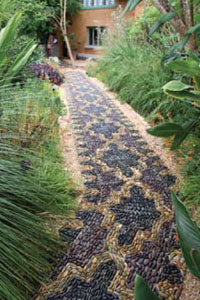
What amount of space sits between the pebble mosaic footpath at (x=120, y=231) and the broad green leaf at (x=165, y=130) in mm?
588

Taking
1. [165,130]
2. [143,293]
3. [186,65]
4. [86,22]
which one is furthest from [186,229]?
[86,22]

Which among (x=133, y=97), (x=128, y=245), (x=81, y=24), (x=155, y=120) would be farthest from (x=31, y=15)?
(x=128, y=245)

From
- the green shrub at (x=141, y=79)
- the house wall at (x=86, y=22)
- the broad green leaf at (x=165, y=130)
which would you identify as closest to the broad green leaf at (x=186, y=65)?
the broad green leaf at (x=165, y=130)

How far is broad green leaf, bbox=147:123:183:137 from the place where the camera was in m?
1.56

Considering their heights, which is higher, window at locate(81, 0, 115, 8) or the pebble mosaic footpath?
window at locate(81, 0, 115, 8)

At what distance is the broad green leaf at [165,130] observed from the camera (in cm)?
156

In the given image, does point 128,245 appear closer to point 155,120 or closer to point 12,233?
point 12,233

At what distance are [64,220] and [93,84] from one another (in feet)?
16.3

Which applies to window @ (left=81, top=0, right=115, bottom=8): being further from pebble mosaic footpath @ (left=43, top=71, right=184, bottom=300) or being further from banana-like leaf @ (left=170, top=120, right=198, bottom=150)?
banana-like leaf @ (left=170, top=120, right=198, bottom=150)

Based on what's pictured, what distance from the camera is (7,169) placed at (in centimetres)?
135

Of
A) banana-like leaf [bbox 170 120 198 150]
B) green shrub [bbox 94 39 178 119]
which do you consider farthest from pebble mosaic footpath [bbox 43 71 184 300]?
green shrub [bbox 94 39 178 119]

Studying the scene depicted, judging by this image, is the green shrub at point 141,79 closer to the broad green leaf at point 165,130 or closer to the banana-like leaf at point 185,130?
the banana-like leaf at point 185,130

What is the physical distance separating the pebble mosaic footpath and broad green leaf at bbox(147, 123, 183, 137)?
23.2 inches

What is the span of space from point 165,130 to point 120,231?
72 centimetres
